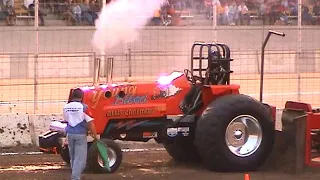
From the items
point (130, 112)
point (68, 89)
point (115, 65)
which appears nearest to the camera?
point (130, 112)

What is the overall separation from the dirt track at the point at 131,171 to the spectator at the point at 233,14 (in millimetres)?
4525

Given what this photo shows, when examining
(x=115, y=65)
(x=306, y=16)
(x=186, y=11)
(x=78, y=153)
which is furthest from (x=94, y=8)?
(x=78, y=153)

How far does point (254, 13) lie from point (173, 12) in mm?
1869

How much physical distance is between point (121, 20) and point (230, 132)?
3.51 meters

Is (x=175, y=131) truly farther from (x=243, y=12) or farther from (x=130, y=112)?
(x=243, y=12)

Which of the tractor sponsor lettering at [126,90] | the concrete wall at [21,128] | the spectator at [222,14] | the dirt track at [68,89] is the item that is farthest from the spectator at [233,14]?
the tractor sponsor lettering at [126,90]

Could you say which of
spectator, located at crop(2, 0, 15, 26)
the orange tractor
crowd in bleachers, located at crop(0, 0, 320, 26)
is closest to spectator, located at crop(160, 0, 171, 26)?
crowd in bleachers, located at crop(0, 0, 320, 26)

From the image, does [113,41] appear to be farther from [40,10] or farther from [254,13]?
[254,13]

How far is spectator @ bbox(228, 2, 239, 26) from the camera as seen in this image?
1596 cm

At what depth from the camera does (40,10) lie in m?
14.5

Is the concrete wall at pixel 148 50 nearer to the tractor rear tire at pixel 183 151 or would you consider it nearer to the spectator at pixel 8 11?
the spectator at pixel 8 11

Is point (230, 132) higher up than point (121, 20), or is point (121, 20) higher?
point (121, 20)

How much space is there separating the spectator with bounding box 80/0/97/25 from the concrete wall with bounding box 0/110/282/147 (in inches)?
104

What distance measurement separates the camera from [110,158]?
10.7m
